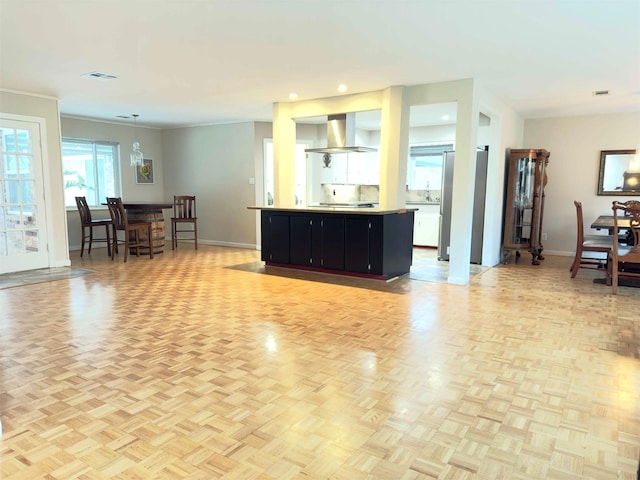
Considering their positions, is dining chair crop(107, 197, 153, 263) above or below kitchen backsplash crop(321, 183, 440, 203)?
below

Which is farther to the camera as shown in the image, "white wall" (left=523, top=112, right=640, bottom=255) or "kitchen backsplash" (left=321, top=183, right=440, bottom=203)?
"kitchen backsplash" (left=321, top=183, right=440, bottom=203)

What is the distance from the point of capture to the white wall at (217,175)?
8.01m

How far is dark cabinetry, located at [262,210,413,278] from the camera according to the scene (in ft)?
16.9

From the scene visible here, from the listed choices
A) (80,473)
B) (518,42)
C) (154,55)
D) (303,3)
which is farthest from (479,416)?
(154,55)

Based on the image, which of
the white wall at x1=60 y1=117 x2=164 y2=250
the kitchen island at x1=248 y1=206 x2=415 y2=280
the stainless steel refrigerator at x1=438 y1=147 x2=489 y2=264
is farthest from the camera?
the white wall at x1=60 y1=117 x2=164 y2=250

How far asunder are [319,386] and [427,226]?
6403 mm

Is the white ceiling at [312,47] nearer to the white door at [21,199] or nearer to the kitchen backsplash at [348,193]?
the white door at [21,199]

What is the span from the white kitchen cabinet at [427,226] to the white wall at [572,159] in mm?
1902

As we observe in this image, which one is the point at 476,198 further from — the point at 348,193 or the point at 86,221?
the point at 86,221

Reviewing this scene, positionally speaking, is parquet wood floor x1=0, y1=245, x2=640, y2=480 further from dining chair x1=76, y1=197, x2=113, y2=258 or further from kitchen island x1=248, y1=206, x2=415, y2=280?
dining chair x1=76, y1=197, x2=113, y2=258

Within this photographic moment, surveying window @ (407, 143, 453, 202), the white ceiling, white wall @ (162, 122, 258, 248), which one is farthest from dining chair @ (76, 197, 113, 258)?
window @ (407, 143, 453, 202)

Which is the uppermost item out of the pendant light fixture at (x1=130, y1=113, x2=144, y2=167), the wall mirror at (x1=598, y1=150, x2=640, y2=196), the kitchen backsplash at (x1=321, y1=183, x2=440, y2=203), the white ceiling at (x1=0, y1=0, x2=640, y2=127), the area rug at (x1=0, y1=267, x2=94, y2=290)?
the white ceiling at (x1=0, y1=0, x2=640, y2=127)

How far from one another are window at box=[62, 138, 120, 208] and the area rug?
232 centimetres

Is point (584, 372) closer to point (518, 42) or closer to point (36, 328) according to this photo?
point (518, 42)
